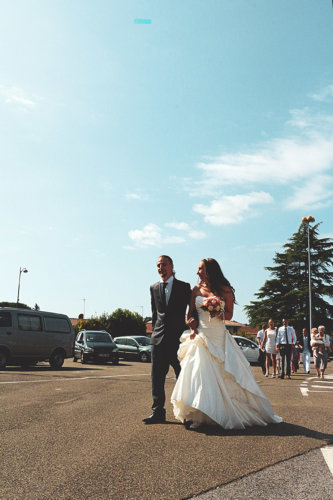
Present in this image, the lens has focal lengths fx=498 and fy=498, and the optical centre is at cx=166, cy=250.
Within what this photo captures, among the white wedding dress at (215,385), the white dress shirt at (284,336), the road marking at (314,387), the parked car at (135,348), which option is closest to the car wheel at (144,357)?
the parked car at (135,348)

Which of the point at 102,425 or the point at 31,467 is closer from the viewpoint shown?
the point at 31,467

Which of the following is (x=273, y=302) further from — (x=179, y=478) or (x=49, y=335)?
(x=179, y=478)

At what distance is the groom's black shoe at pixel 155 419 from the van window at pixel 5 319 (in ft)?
39.9

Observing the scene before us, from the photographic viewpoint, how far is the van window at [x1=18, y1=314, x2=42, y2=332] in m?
17.5

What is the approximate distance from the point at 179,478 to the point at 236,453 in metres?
0.95

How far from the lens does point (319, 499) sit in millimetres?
3086

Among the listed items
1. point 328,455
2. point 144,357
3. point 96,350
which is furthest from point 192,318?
point 144,357

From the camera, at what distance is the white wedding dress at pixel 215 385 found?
5.45 meters

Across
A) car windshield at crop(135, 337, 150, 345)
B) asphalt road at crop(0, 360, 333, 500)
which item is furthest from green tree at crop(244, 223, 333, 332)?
asphalt road at crop(0, 360, 333, 500)

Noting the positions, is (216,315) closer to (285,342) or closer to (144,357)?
(285,342)

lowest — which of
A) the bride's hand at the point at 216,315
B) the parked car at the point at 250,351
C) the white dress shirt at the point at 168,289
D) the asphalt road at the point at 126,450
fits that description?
the asphalt road at the point at 126,450

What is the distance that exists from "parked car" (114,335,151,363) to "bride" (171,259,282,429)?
71.6ft

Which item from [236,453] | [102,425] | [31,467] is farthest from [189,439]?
[31,467]

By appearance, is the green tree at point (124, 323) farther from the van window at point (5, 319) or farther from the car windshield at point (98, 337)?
the van window at point (5, 319)
